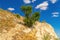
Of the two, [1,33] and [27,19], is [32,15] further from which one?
[1,33]

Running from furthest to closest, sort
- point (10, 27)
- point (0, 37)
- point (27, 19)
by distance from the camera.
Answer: point (27, 19), point (10, 27), point (0, 37)

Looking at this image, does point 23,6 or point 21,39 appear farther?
point 23,6

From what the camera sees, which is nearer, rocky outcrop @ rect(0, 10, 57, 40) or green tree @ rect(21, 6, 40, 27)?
rocky outcrop @ rect(0, 10, 57, 40)

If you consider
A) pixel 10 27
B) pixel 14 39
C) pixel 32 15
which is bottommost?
pixel 14 39

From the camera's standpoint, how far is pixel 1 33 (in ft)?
91.7

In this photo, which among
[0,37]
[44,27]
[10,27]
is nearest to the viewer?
[0,37]

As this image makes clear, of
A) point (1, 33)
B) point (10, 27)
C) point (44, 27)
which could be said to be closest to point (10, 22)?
point (10, 27)

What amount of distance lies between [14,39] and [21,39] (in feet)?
3.15

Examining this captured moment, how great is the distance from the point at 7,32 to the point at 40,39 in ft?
17.3

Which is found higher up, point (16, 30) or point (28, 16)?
point (28, 16)

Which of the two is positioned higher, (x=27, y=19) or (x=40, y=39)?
(x=27, y=19)

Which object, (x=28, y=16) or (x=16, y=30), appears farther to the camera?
(x=28, y=16)

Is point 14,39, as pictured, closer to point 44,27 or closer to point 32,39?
point 32,39

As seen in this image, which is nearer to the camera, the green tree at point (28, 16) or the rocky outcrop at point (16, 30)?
the rocky outcrop at point (16, 30)
